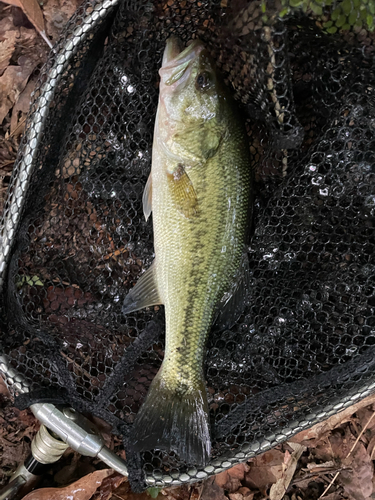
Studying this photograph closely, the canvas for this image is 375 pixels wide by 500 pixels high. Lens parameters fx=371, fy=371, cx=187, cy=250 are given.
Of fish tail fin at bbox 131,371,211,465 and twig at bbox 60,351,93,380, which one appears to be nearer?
fish tail fin at bbox 131,371,211,465

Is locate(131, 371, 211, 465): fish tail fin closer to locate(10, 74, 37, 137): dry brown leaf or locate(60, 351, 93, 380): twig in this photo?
locate(60, 351, 93, 380): twig

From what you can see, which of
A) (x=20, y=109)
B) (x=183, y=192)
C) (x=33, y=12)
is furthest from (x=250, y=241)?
(x=33, y=12)

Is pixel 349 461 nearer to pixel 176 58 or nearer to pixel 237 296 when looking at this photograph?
pixel 237 296

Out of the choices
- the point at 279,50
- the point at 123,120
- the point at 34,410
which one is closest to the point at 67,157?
the point at 123,120

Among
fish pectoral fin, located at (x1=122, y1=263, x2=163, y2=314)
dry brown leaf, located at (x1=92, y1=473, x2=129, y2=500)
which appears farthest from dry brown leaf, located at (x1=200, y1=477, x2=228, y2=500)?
fish pectoral fin, located at (x1=122, y1=263, x2=163, y2=314)

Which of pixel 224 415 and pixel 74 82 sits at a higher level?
pixel 74 82

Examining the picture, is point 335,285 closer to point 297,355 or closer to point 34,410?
point 297,355
